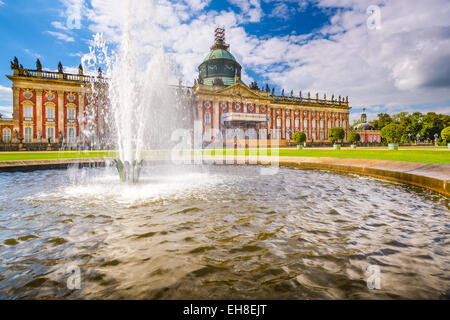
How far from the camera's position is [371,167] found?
29.8ft

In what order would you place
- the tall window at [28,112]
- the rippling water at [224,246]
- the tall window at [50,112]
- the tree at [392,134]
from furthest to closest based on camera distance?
1. the tall window at [50,112]
2. the tall window at [28,112]
3. the tree at [392,134]
4. the rippling water at [224,246]

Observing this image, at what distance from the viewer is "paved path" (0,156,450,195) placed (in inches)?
251

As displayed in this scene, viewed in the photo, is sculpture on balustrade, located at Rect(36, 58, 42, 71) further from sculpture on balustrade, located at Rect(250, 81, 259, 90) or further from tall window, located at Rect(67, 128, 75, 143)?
sculpture on balustrade, located at Rect(250, 81, 259, 90)

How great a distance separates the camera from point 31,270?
236 centimetres

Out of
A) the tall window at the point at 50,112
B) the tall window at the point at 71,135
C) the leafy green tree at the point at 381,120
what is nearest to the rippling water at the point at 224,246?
the tall window at the point at 71,135

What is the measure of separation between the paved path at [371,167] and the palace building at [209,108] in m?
25.6

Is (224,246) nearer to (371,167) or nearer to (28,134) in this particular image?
(371,167)

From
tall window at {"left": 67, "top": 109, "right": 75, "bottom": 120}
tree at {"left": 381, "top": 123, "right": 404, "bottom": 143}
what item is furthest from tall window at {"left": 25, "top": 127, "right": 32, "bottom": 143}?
tree at {"left": 381, "top": 123, "right": 404, "bottom": 143}

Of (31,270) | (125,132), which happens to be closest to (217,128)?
(125,132)

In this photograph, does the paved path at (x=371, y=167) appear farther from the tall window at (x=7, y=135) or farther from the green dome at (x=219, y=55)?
the green dome at (x=219, y=55)

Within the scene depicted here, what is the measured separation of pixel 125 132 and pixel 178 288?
806 cm

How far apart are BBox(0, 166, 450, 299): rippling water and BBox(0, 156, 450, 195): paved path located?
1270 millimetres

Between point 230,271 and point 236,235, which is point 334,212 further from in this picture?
point 230,271

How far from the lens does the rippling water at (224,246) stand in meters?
2.08
